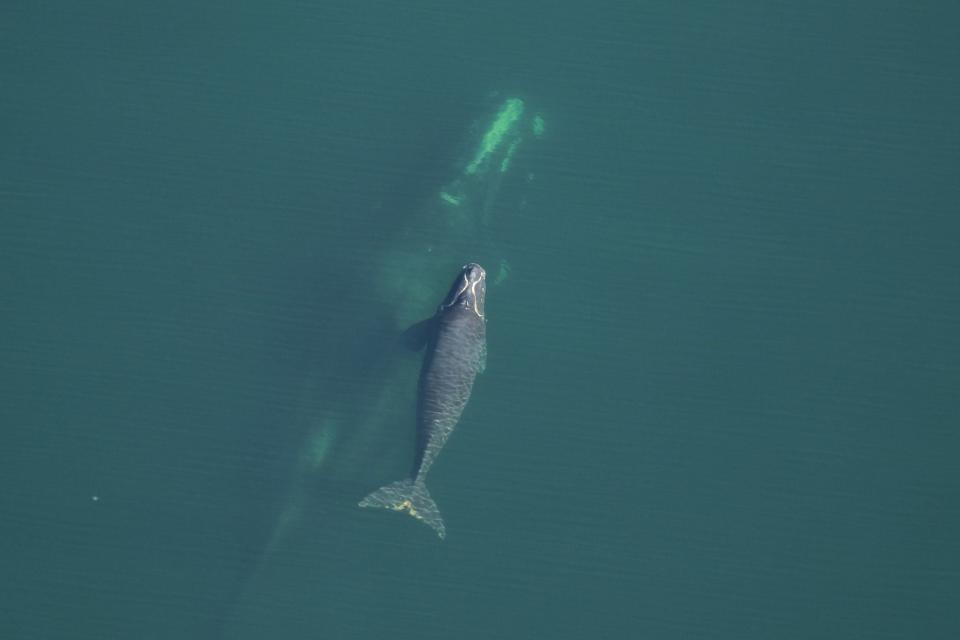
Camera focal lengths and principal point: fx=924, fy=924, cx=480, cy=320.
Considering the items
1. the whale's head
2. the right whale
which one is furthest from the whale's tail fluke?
the whale's head

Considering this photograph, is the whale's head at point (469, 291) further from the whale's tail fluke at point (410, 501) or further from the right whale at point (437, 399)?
the whale's tail fluke at point (410, 501)

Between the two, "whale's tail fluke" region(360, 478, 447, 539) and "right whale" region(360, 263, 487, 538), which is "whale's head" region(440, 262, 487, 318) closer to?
"right whale" region(360, 263, 487, 538)

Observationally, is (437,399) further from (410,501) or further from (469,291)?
(469,291)

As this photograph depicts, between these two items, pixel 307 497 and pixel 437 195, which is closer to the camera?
pixel 307 497

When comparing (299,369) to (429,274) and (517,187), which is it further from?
(517,187)

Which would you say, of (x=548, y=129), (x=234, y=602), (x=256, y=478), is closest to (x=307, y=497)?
(x=256, y=478)

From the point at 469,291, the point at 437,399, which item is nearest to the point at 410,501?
the point at 437,399
